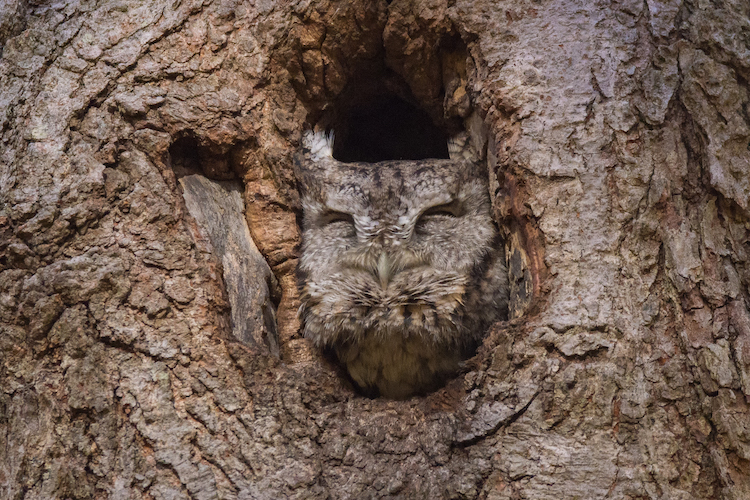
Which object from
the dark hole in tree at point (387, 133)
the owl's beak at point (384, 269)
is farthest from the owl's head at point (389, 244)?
the dark hole in tree at point (387, 133)

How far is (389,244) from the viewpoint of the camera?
2.38m

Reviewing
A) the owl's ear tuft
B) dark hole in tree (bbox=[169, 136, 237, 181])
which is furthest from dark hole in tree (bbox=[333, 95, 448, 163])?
dark hole in tree (bbox=[169, 136, 237, 181])

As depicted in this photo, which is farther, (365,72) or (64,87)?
(365,72)

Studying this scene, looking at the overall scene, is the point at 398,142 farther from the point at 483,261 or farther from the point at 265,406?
the point at 265,406

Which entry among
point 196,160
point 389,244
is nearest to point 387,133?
point 389,244

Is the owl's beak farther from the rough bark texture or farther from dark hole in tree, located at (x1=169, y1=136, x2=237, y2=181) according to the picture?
dark hole in tree, located at (x1=169, y1=136, x2=237, y2=181)

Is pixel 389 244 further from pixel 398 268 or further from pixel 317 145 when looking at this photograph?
pixel 317 145

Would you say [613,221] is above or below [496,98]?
below

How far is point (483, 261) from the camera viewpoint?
7.80ft

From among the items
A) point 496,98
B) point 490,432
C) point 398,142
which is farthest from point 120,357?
point 398,142

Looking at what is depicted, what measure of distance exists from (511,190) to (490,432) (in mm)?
832

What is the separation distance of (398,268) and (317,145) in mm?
685

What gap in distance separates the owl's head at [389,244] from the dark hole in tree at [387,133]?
0.58m

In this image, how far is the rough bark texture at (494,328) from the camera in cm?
172
